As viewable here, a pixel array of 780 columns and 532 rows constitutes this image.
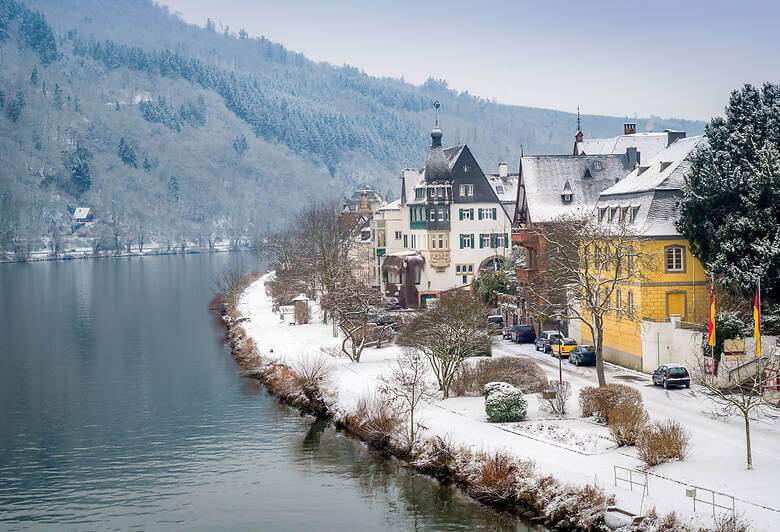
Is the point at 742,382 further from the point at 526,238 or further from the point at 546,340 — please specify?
the point at 526,238

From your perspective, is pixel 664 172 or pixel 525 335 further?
pixel 525 335

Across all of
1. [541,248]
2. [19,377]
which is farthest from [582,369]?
[19,377]

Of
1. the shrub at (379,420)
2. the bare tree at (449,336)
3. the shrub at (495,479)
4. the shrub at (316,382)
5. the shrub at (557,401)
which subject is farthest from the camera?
the shrub at (316,382)

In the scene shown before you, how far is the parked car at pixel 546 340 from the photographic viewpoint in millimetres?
62047

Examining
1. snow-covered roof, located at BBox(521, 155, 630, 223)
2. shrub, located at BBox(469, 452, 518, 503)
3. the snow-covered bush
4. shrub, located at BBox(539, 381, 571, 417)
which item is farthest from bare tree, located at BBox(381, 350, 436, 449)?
snow-covered roof, located at BBox(521, 155, 630, 223)

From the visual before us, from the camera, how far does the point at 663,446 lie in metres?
33.0

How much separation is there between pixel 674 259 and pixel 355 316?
2210cm

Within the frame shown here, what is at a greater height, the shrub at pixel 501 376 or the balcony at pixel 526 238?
the balcony at pixel 526 238

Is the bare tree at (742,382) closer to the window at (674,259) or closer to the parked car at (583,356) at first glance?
the window at (674,259)

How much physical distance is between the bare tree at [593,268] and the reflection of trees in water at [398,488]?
40.1ft

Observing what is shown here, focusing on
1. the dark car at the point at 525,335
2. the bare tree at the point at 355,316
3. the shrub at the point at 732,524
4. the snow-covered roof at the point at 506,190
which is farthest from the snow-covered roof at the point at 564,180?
the shrub at the point at 732,524

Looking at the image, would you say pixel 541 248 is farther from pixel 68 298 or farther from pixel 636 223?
pixel 68 298

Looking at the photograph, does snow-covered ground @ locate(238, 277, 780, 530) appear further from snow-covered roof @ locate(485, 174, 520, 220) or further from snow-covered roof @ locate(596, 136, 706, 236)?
snow-covered roof @ locate(485, 174, 520, 220)

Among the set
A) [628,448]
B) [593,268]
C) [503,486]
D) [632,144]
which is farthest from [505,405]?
[632,144]
